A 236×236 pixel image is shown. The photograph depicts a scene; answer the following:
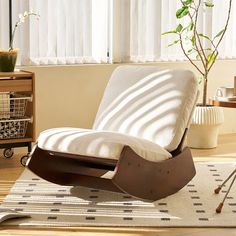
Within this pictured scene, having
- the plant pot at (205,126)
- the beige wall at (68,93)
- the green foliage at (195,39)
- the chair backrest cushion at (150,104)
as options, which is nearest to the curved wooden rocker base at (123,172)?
the chair backrest cushion at (150,104)

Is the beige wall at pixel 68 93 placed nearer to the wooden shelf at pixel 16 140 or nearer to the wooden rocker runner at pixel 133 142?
the wooden shelf at pixel 16 140

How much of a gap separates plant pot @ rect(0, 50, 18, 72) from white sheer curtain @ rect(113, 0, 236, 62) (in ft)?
3.76

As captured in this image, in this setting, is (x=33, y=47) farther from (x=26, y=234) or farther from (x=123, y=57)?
(x=26, y=234)

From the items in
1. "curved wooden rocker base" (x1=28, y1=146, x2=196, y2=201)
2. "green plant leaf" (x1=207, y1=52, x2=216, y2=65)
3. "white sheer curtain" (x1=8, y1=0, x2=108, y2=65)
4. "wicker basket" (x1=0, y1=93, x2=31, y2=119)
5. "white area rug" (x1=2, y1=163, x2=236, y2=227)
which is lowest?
"white area rug" (x1=2, y1=163, x2=236, y2=227)


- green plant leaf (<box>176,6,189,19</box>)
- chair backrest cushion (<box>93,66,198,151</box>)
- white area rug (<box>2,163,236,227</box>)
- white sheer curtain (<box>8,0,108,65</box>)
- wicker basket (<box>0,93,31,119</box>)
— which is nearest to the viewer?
white area rug (<box>2,163,236,227</box>)

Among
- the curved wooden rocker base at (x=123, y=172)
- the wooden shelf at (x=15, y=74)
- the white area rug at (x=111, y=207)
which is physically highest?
the wooden shelf at (x=15, y=74)

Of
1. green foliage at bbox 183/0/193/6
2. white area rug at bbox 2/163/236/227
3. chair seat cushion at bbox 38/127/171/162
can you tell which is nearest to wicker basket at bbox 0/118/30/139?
white area rug at bbox 2/163/236/227

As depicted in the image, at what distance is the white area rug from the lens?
352 cm

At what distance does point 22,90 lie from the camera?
477cm

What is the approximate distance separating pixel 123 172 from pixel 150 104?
0.68m

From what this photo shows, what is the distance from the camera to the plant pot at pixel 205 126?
5488mm

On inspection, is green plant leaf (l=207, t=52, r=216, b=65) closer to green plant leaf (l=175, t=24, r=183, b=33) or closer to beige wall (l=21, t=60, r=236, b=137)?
green plant leaf (l=175, t=24, r=183, b=33)

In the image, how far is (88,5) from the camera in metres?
5.45

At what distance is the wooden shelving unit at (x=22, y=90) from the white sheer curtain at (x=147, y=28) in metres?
1.08
